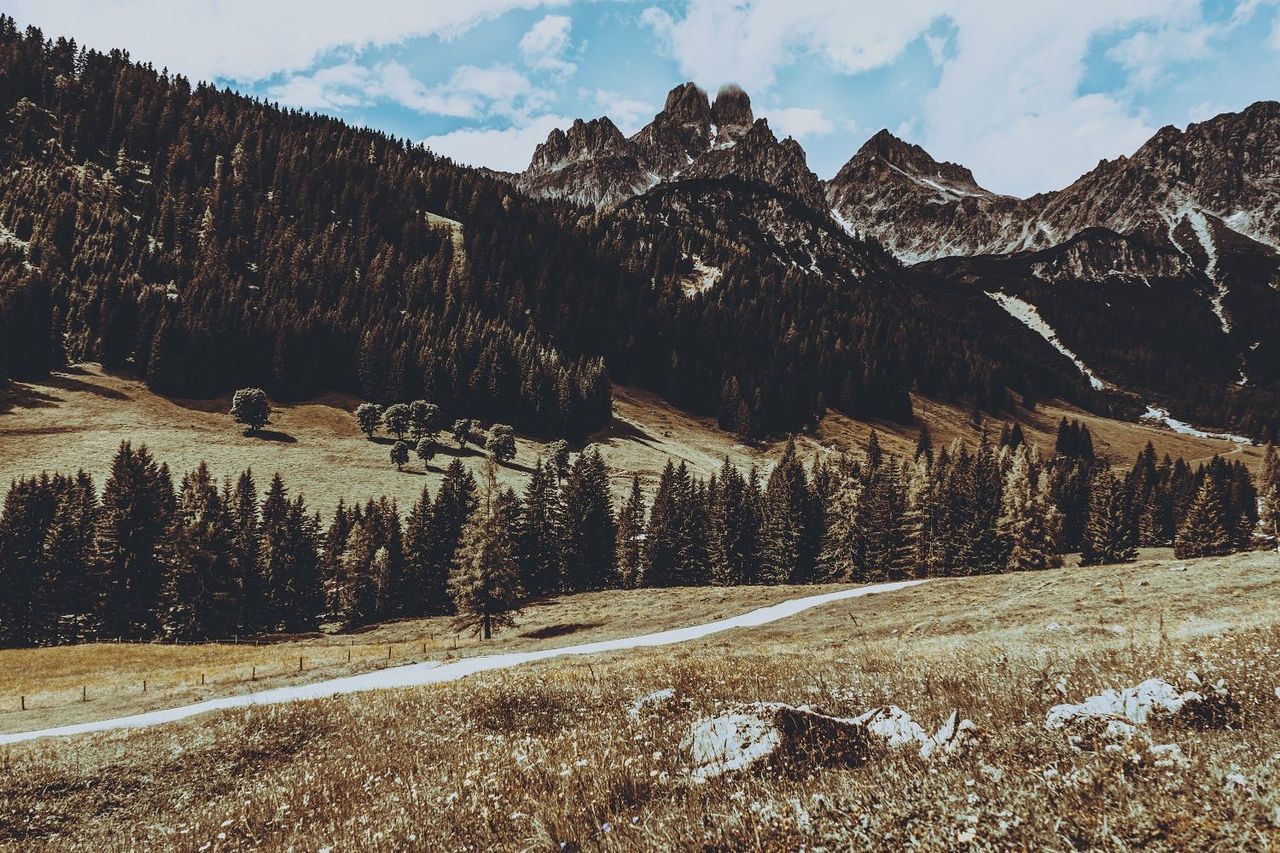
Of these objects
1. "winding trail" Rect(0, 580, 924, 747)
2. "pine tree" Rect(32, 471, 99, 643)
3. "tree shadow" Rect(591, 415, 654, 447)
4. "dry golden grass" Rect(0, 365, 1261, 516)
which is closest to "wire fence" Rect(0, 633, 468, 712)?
"winding trail" Rect(0, 580, 924, 747)

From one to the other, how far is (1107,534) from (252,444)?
123642 mm

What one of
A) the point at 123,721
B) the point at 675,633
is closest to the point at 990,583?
the point at 675,633

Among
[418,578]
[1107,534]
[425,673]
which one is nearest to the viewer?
[425,673]

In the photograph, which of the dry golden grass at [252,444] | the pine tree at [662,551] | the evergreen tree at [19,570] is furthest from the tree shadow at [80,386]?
the pine tree at [662,551]

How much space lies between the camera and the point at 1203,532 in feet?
241

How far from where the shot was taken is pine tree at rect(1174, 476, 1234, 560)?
7250 cm

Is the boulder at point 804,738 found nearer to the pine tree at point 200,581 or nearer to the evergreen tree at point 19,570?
Answer: the pine tree at point 200,581

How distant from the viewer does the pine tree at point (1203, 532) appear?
72.5 metres

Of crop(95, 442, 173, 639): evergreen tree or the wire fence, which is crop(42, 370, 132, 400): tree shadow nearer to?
crop(95, 442, 173, 639): evergreen tree

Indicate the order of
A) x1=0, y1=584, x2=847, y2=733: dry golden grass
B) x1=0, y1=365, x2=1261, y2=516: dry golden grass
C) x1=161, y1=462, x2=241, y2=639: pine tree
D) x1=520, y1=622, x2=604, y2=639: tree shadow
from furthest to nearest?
x1=0, y1=365, x2=1261, y2=516: dry golden grass < x1=161, y1=462, x2=241, y2=639: pine tree < x1=520, y1=622, x2=604, y2=639: tree shadow < x1=0, y1=584, x2=847, y2=733: dry golden grass

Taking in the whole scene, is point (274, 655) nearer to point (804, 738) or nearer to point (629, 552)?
point (629, 552)

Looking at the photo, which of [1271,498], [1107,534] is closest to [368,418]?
[1107,534]

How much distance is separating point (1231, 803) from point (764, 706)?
15.8ft

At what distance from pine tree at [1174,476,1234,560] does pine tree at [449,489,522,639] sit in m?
79.7
